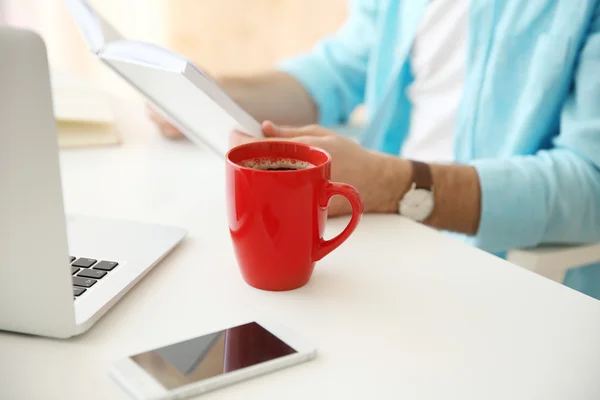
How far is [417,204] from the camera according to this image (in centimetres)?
74

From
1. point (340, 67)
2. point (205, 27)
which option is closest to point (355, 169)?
point (340, 67)

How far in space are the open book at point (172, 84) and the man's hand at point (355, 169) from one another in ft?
0.11

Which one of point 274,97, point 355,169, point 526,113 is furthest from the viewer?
point 274,97

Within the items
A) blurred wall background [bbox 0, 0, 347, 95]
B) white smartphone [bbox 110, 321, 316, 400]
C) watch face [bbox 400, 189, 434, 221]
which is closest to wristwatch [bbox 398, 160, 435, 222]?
watch face [bbox 400, 189, 434, 221]

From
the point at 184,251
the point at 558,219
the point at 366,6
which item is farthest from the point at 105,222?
the point at 366,6

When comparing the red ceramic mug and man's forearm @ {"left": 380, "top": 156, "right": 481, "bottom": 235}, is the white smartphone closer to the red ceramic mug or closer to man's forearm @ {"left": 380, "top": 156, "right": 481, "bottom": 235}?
the red ceramic mug

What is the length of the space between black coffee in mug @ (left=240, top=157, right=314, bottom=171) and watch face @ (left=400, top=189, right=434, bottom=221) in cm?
20

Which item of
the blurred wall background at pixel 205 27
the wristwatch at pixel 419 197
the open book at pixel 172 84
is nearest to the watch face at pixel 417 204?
the wristwatch at pixel 419 197

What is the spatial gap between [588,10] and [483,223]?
0.32 meters

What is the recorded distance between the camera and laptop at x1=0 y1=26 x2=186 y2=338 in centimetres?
37

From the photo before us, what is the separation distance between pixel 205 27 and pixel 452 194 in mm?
1739

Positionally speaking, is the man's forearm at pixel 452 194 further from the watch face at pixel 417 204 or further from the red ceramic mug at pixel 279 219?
the red ceramic mug at pixel 279 219

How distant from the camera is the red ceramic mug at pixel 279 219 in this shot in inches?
19.6

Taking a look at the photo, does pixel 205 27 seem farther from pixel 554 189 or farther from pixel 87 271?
pixel 87 271
